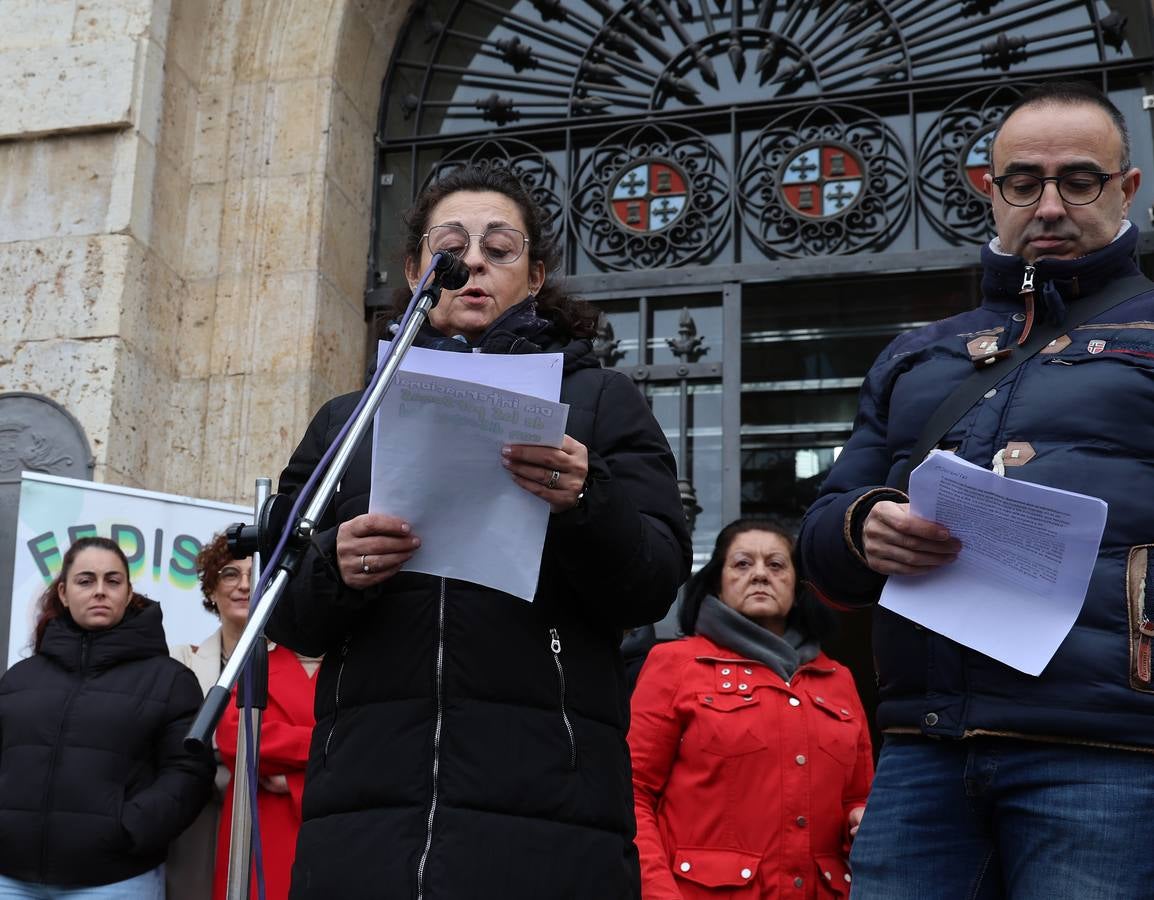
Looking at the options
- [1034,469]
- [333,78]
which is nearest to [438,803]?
[1034,469]

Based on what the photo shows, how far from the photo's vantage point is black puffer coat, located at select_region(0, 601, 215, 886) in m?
4.71

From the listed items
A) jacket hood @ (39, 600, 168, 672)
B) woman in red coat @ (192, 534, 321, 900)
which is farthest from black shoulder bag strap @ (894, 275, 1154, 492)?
jacket hood @ (39, 600, 168, 672)

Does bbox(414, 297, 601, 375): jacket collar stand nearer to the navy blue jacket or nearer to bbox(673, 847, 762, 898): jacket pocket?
the navy blue jacket

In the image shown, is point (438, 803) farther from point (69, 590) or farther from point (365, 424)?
point (69, 590)

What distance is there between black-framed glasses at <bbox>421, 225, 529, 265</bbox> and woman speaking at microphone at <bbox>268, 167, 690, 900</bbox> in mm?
320

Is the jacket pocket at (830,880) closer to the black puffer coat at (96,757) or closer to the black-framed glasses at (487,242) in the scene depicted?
the black-framed glasses at (487,242)

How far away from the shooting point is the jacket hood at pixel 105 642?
16.7ft

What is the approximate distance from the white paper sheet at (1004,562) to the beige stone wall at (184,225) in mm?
4886

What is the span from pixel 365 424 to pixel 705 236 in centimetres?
518

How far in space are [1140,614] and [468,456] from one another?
1.10 metres

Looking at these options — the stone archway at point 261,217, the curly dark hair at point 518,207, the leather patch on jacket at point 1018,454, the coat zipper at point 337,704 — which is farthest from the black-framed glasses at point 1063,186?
the stone archway at point 261,217

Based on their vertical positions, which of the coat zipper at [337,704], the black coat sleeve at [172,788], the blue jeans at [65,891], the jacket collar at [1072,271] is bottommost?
→ the blue jeans at [65,891]

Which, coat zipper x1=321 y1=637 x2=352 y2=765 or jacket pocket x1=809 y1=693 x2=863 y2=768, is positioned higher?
coat zipper x1=321 y1=637 x2=352 y2=765

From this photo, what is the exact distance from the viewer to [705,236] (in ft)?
23.8
